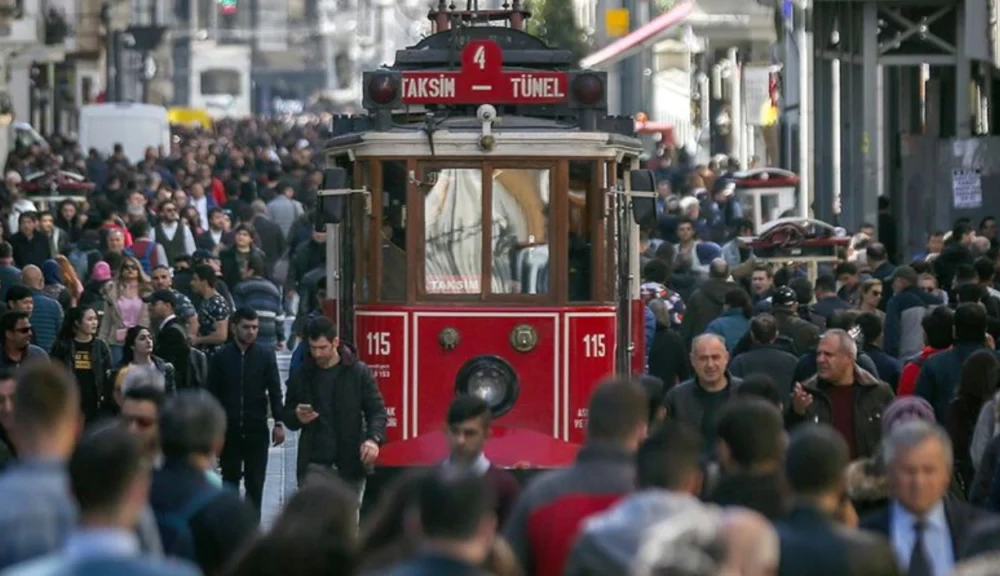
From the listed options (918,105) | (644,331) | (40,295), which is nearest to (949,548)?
(644,331)

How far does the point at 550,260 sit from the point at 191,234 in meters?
13.5

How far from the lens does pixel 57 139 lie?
173 ft

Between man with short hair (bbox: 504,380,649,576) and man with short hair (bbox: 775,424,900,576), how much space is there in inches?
21.1

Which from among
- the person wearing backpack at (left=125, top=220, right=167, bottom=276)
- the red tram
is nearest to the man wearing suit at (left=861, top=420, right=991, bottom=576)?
the red tram

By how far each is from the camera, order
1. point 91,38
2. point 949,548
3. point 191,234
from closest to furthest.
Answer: point 949,548
point 191,234
point 91,38

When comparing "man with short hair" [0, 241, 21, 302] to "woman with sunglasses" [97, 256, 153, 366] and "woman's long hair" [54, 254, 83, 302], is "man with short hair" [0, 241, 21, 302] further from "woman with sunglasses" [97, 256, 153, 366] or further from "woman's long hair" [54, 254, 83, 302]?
"woman with sunglasses" [97, 256, 153, 366]

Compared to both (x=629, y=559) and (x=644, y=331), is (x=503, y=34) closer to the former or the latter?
(x=644, y=331)

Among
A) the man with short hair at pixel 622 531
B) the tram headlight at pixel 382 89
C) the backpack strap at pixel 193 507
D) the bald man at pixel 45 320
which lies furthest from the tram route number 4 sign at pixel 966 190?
the man with short hair at pixel 622 531

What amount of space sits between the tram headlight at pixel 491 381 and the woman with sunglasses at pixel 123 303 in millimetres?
3856

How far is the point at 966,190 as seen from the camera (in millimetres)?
28031

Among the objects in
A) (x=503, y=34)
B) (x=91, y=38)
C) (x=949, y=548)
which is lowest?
(x=949, y=548)

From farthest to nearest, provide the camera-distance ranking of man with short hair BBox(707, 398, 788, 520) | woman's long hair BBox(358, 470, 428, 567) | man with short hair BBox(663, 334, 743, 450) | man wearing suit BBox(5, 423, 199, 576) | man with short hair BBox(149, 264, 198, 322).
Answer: man with short hair BBox(149, 264, 198, 322)
man with short hair BBox(663, 334, 743, 450)
man with short hair BBox(707, 398, 788, 520)
woman's long hair BBox(358, 470, 428, 567)
man wearing suit BBox(5, 423, 199, 576)

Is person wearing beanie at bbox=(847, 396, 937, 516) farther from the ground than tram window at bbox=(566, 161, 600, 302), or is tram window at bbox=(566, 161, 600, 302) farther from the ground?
tram window at bbox=(566, 161, 600, 302)

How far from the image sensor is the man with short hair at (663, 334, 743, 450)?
13039 mm
